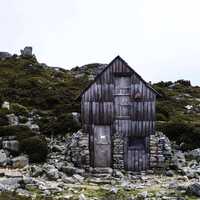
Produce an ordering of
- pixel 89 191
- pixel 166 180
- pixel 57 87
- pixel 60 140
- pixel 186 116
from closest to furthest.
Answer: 1. pixel 89 191
2. pixel 166 180
3. pixel 60 140
4. pixel 186 116
5. pixel 57 87

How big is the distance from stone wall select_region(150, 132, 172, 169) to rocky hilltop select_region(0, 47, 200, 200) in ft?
0.36

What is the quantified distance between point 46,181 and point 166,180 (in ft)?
22.0

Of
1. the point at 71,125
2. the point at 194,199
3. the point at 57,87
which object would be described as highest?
the point at 57,87

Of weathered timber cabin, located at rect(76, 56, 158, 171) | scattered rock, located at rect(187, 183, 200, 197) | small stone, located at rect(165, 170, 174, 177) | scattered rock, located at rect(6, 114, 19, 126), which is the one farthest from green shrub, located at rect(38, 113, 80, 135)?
scattered rock, located at rect(187, 183, 200, 197)

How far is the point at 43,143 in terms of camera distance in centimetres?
3369

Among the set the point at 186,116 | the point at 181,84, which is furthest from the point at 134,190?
the point at 181,84

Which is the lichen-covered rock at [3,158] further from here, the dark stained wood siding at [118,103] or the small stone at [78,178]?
the dark stained wood siding at [118,103]

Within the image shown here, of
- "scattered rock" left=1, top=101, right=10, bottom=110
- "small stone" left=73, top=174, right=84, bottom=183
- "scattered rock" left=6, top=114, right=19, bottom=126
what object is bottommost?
"small stone" left=73, top=174, right=84, bottom=183

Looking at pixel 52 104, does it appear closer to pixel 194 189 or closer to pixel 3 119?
pixel 3 119

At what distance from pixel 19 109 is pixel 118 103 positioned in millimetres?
11910

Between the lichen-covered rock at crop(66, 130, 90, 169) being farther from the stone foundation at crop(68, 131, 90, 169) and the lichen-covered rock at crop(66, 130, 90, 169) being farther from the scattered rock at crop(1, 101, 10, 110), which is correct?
the scattered rock at crop(1, 101, 10, 110)

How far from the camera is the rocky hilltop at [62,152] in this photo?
24.8 m

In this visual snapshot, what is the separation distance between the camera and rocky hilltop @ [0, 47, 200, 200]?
81.5ft

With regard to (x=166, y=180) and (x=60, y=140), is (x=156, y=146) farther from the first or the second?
(x=60, y=140)
